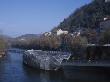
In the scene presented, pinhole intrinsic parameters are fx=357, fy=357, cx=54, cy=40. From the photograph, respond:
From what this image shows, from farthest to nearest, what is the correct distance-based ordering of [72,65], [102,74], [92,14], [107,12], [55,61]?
[92,14] < [107,12] < [55,61] < [72,65] < [102,74]

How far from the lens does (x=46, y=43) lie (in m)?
57.5

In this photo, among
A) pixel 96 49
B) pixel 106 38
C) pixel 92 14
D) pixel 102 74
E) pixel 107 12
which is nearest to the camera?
pixel 102 74

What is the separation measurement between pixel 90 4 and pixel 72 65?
52120mm

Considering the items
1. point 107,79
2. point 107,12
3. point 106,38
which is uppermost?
point 107,12

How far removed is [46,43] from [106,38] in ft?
66.6

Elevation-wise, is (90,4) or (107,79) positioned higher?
(90,4)

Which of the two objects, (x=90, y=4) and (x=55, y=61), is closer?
(x=55, y=61)

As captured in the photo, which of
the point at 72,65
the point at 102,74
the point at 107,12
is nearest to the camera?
the point at 102,74

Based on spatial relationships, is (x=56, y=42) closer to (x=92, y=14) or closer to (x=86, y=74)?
(x=92, y=14)

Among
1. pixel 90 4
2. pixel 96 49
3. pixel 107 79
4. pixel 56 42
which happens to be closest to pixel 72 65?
pixel 107 79

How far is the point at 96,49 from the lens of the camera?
3328 centimetres

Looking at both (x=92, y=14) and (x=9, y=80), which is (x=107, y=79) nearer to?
(x=9, y=80)

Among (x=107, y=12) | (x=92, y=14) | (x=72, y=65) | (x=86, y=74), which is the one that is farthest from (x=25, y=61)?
(x=92, y=14)

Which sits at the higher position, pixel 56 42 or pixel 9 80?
pixel 56 42
